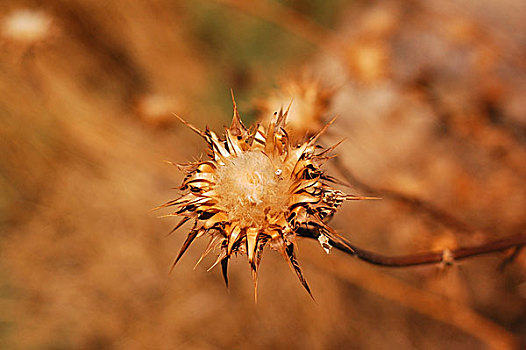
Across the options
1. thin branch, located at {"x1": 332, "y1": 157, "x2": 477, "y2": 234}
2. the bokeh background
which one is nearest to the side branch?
thin branch, located at {"x1": 332, "y1": 157, "x2": 477, "y2": 234}

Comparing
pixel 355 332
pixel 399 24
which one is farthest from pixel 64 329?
pixel 399 24

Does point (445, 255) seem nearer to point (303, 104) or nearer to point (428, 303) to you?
point (303, 104)

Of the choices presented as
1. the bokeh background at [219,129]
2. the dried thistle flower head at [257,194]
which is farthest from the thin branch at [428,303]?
the dried thistle flower head at [257,194]

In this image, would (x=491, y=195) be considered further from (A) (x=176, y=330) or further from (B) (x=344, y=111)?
(A) (x=176, y=330)

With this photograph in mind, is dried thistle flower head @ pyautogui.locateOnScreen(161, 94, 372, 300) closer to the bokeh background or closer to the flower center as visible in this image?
the flower center

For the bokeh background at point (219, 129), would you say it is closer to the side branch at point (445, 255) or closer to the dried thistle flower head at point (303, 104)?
the dried thistle flower head at point (303, 104)
